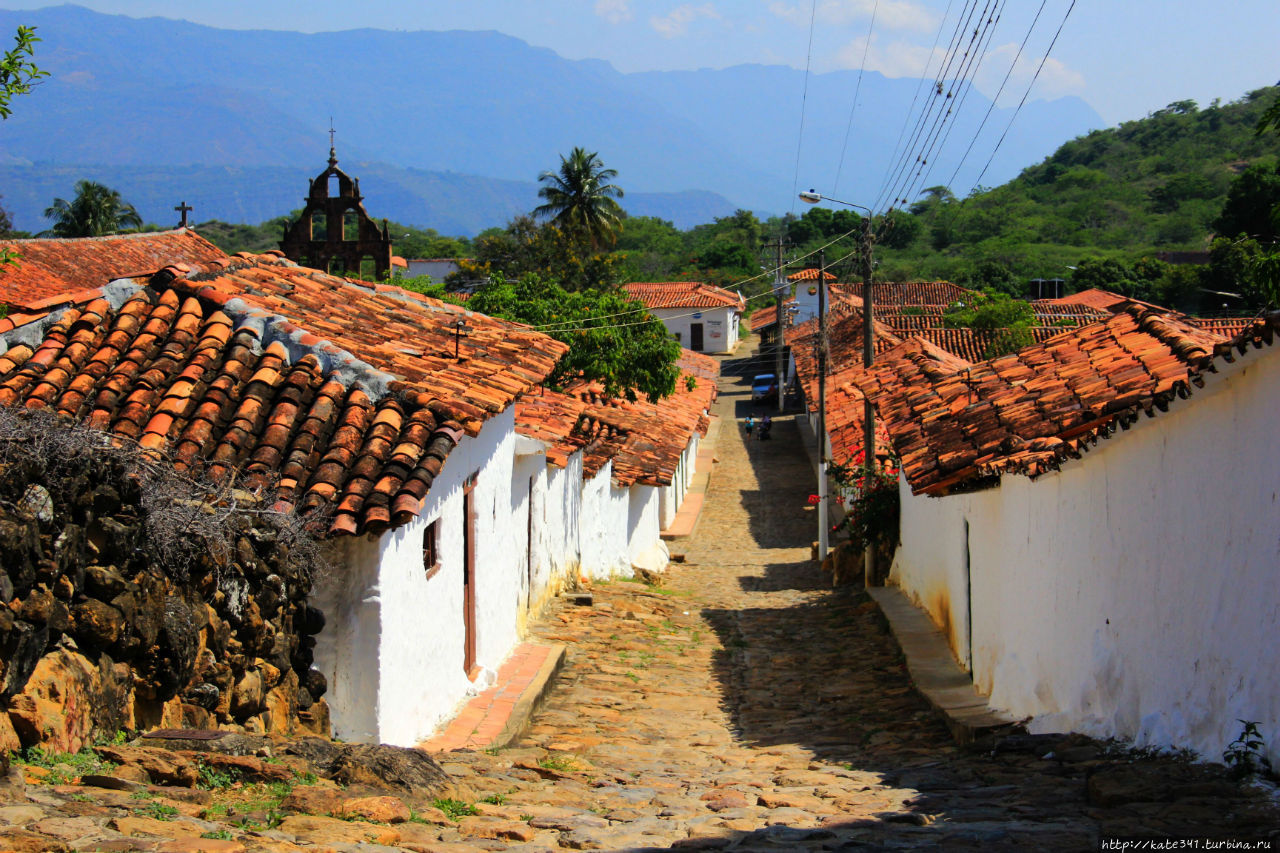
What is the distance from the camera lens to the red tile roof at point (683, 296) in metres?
64.4

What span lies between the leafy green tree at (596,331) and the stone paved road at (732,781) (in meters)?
7.70

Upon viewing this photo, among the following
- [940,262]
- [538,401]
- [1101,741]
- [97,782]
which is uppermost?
[940,262]

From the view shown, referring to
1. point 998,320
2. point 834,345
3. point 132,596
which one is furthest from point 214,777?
point 834,345

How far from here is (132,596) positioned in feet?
16.7

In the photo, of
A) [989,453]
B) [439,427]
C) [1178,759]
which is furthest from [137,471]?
[989,453]

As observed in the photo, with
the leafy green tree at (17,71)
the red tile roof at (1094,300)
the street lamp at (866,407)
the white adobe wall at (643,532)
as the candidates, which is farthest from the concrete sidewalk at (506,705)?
the red tile roof at (1094,300)

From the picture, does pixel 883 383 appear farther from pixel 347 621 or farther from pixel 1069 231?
pixel 1069 231

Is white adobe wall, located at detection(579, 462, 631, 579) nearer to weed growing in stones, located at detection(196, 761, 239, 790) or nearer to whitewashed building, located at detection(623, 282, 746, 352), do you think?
weed growing in stones, located at detection(196, 761, 239, 790)

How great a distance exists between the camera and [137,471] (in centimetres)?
566

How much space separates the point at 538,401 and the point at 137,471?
12221mm

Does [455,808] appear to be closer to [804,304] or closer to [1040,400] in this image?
[1040,400]

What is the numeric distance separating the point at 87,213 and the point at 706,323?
32.9m

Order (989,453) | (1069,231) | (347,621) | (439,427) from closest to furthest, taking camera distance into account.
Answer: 1. (347,621)
2. (439,427)
3. (989,453)
4. (1069,231)

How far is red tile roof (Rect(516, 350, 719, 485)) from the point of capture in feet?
52.7
